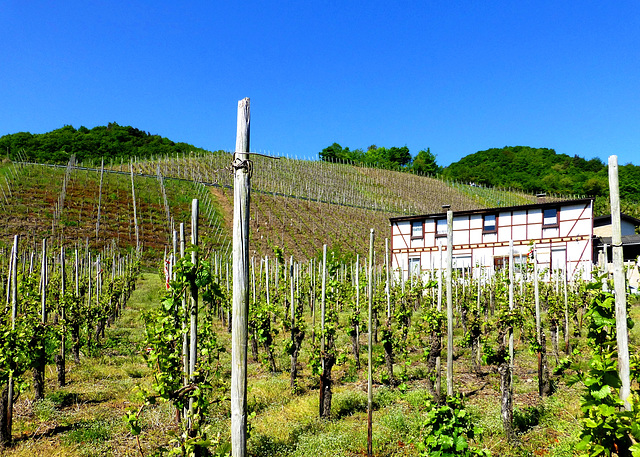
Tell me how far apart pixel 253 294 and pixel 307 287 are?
306 inches

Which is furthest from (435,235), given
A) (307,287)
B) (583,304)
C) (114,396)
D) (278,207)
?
(114,396)

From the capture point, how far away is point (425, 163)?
104812 mm

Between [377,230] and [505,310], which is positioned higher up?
[377,230]

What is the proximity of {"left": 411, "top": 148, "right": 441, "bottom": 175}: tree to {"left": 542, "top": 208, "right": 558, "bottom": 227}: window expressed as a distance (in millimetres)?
76414

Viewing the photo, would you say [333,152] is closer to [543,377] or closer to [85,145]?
[85,145]

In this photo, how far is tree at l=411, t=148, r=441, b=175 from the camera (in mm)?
102125

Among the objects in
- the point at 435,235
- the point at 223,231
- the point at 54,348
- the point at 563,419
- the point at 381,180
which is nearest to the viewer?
the point at 563,419

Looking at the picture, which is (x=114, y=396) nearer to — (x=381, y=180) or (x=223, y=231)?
(x=223, y=231)

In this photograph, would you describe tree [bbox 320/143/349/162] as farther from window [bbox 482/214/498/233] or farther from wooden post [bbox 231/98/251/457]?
wooden post [bbox 231/98/251/457]

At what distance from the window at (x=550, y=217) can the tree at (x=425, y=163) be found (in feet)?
251

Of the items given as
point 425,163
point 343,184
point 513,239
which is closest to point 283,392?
point 513,239

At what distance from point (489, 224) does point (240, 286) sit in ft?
87.6

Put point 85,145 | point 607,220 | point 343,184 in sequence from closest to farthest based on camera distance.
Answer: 1. point 607,220
2. point 343,184
3. point 85,145

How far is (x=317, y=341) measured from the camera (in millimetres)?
8586
